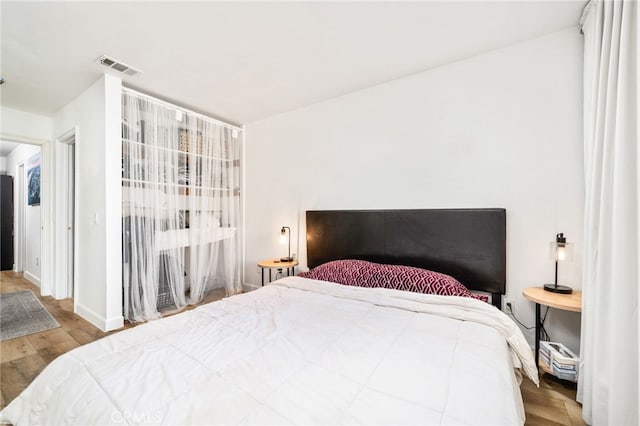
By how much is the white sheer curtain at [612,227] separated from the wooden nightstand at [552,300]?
0.35 ft

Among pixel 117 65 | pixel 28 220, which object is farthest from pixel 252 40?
pixel 28 220

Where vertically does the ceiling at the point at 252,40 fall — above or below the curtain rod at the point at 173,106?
above

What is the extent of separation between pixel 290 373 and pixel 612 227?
68.2 inches

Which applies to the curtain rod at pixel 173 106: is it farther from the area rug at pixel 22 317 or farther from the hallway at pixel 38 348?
the area rug at pixel 22 317

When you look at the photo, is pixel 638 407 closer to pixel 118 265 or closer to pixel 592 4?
pixel 592 4

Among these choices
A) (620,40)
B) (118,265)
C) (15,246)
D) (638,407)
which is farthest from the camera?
(15,246)

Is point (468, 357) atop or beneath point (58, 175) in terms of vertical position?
beneath

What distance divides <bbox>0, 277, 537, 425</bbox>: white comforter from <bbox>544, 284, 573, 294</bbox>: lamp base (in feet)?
1.99

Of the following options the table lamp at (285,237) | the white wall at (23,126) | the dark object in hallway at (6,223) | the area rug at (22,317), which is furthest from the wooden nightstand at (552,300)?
the dark object in hallway at (6,223)

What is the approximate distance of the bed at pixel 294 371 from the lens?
0.82m

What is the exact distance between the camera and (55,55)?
2.22m

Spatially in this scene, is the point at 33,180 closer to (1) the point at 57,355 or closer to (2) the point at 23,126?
(2) the point at 23,126

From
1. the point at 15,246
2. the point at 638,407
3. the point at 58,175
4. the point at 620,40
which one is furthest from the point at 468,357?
the point at 15,246

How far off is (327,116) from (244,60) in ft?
3.71
